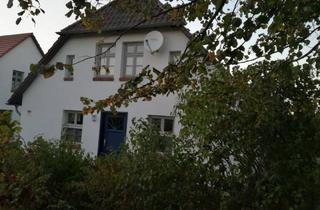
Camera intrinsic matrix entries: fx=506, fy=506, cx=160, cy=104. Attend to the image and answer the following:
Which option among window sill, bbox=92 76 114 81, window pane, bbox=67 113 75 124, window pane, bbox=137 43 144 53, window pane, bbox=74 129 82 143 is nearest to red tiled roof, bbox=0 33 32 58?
window pane, bbox=67 113 75 124

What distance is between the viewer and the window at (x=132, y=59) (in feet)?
61.1

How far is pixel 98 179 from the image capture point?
273 inches

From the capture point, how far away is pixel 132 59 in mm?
18859

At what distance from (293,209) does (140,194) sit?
1920mm

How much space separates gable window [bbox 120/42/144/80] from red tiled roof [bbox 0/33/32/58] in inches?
636

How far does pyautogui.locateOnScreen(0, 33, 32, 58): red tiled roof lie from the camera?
3303cm

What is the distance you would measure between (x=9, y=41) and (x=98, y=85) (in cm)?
1730

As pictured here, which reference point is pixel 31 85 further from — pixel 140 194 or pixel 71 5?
pixel 71 5

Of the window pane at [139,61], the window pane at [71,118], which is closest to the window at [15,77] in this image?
the window pane at [71,118]

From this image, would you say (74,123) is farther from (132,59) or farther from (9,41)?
(9,41)

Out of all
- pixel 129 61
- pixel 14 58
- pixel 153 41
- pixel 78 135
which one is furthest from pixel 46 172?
pixel 14 58

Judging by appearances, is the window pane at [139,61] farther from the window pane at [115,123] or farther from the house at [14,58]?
the house at [14,58]

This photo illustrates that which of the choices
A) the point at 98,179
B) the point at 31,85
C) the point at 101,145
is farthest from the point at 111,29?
the point at 98,179

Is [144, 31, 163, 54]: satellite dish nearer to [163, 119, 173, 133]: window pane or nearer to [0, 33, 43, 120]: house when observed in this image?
[163, 119, 173, 133]: window pane
